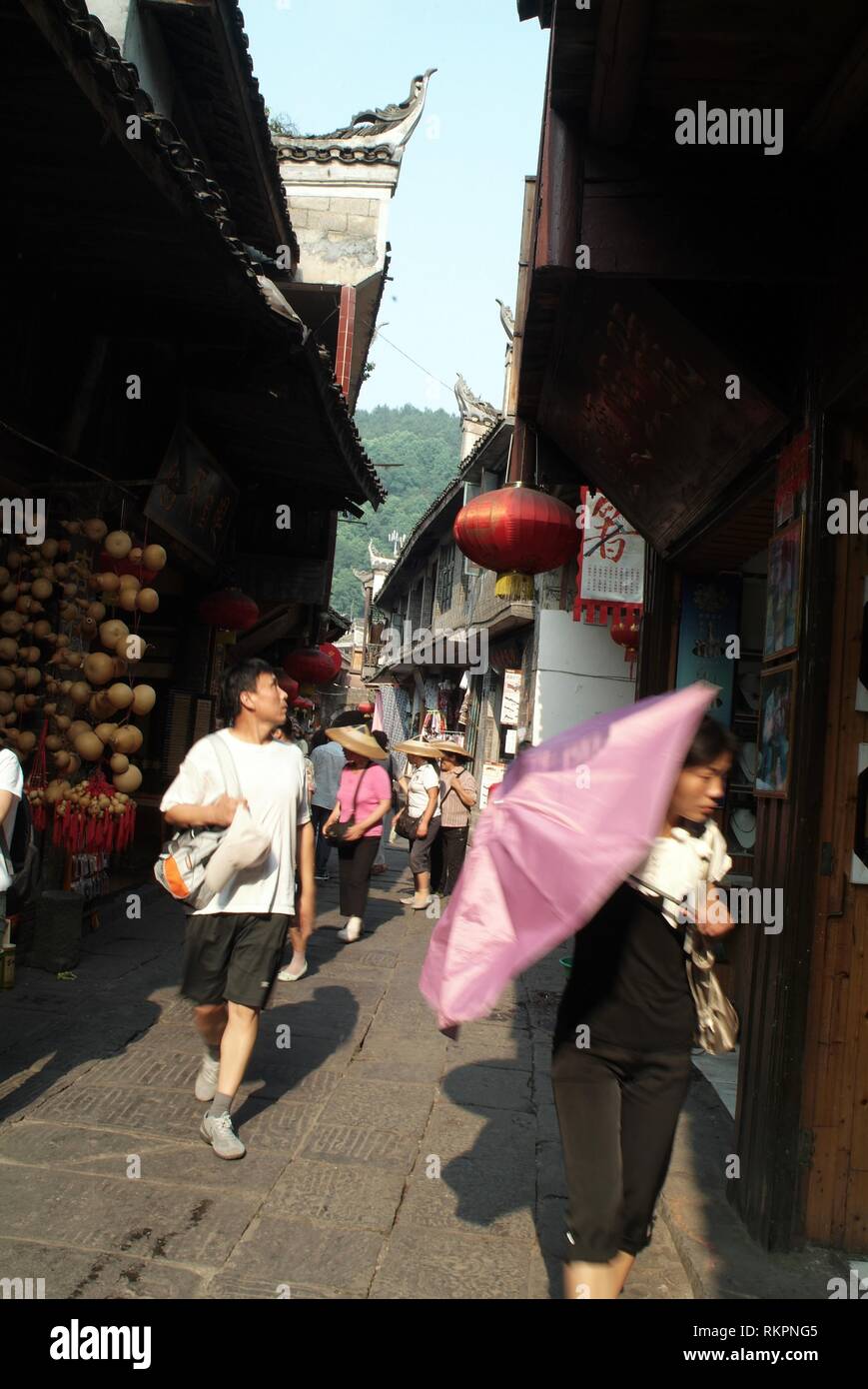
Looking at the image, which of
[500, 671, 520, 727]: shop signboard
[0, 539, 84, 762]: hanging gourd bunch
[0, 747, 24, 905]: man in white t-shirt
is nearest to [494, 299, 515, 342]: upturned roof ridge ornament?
[500, 671, 520, 727]: shop signboard

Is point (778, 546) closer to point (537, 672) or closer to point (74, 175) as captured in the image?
point (74, 175)

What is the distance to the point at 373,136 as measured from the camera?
15969mm

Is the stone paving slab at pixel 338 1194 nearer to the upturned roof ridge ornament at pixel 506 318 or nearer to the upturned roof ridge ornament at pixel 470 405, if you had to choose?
the upturned roof ridge ornament at pixel 506 318

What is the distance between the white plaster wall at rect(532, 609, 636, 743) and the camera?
1603cm

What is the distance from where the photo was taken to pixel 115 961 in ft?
24.1

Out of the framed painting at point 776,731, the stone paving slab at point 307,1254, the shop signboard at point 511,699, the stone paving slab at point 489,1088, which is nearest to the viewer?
the stone paving slab at point 307,1254

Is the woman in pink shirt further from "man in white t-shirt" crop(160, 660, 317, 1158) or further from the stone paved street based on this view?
"man in white t-shirt" crop(160, 660, 317, 1158)

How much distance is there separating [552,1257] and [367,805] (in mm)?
5292

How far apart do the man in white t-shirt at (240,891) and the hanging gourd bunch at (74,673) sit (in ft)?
7.73

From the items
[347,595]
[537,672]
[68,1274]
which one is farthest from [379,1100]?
[347,595]

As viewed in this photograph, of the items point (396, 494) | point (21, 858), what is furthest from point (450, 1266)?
point (396, 494)

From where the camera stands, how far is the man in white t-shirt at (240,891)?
170 inches

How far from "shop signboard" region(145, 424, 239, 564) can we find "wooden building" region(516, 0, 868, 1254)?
172 inches

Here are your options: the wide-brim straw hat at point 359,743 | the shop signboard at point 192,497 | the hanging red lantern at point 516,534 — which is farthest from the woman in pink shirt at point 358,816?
the hanging red lantern at point 516,534
